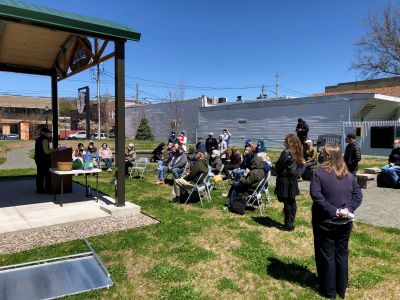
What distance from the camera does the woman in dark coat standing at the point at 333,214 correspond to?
364 cm

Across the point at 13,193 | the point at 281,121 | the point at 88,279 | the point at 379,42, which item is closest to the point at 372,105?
the point at 281,121

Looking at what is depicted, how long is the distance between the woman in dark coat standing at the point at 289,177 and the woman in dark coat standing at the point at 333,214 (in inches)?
88.9

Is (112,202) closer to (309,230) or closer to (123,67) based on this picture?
(123,67)

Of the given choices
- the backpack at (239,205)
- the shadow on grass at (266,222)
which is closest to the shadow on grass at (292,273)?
the shadow on grass at (266,222)

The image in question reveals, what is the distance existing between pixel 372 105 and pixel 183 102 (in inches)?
809

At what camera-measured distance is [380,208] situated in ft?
26.0

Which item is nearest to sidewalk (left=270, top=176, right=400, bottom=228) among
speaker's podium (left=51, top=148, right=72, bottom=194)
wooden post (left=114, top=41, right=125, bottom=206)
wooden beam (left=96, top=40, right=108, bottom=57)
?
wooden post (left=114, top=41, right=125, bottom=206)

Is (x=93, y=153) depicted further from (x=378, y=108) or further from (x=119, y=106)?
(x=378, y=108)

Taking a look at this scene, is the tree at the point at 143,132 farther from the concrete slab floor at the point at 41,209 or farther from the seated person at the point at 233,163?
the concrete slab floor at the point at 41,209

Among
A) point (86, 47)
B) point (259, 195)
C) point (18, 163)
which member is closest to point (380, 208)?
point (259, 195)

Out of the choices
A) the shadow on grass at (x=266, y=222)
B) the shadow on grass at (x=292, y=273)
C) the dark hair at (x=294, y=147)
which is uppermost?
the dark hair at (x=294, y=147)

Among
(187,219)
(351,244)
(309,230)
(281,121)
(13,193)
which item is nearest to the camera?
(351,244)

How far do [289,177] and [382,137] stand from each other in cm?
1692

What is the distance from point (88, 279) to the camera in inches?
161
